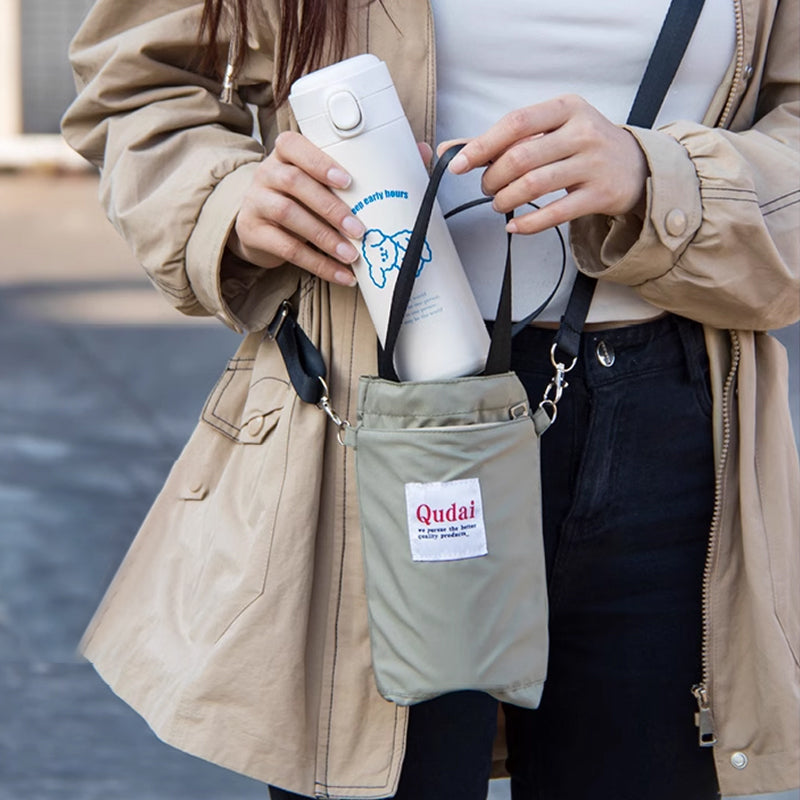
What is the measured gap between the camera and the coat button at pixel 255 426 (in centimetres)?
174

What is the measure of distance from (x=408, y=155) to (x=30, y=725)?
2.96 meters

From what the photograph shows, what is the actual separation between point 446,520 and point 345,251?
0.30 meters

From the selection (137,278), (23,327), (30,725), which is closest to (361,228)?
(30,725)

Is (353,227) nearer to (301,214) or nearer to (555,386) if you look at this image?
(301,214)

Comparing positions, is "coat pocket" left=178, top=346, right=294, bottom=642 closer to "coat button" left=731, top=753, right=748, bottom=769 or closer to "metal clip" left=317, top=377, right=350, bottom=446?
"metal clip" left=317, top=377, right=350, bottom=446

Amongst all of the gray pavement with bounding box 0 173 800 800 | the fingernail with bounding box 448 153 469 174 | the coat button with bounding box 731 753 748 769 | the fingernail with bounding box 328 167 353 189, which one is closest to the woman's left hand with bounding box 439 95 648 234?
the fingernail with bounding box 448 153 469 174

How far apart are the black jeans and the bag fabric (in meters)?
0.18

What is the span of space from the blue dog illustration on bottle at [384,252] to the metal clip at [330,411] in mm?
165

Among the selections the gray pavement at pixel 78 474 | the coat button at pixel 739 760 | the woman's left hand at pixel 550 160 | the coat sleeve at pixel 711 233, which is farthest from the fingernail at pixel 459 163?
the gray pavement at pixel 78 474

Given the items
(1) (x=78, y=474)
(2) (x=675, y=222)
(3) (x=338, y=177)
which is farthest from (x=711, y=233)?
(1) (x=78, y=474)

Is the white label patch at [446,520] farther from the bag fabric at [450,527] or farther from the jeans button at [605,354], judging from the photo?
the jeans button at [605,354]

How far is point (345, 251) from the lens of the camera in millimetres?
1582

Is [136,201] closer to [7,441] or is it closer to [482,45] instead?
[482,45]

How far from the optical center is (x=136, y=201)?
1802 millimetres
